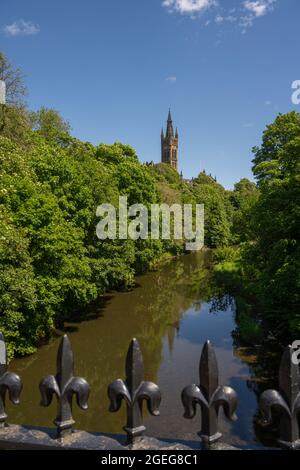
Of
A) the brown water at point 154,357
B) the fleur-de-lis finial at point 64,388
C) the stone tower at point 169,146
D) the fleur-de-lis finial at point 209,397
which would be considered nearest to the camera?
the fleur-de-lis finial at point 209,397

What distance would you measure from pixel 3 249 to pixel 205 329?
1338 centimetres

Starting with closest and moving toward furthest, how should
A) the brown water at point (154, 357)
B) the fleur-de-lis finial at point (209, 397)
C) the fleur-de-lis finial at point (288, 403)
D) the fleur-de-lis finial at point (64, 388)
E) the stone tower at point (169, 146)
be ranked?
the fleur-de-lis finial at point (288, 403)
the fleur-de-lis finial at point (209, 397)
the fleur-de-lis finial at point (64, 388)
the brown water at point (154, 357)
the stone tower at point (169, 146)

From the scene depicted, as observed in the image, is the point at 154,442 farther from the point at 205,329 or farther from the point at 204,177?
the point at 204,177

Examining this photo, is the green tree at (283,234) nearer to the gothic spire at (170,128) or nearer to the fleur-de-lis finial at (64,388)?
the fleur-de-lis finial at (64,388)

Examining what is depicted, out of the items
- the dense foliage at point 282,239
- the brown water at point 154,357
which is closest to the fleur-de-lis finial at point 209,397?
the brown water at point 154,357

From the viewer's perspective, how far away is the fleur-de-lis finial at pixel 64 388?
2.52m

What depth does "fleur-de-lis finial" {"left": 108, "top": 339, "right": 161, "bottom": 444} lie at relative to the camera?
242 cm

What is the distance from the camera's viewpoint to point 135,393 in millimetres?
2447

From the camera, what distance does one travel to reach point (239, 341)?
67.9 feet

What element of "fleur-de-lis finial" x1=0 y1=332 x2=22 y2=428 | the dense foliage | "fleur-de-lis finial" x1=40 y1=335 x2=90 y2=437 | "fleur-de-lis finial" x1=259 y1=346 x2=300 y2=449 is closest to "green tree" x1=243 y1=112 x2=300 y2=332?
the dense foliage

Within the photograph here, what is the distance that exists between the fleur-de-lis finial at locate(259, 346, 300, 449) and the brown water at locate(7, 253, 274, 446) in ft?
22.5

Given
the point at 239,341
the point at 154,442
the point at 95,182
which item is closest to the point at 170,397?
the point at 239,341

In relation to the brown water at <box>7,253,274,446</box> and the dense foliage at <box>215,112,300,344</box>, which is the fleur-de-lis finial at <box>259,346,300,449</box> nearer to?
the brown water at <box>7,253,274,446</box>

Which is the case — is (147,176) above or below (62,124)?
below
